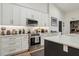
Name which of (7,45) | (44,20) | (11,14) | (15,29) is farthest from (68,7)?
(7,45)

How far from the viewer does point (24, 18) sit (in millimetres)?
4359

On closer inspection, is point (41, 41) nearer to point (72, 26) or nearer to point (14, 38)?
point (14, 38)

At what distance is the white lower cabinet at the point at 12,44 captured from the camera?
10.7 ft

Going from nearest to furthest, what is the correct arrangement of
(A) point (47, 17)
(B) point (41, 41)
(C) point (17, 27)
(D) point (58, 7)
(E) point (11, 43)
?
(E) point (11, 43) < (C) point (17, 27) < (B) point (41, 41) < (A) point (47, 17) < (D) point (58, 7)

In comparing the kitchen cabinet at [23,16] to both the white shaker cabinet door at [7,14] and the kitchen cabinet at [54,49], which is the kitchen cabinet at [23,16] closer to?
the white shaker cabinet door at [7,14]

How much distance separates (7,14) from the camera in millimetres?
3645

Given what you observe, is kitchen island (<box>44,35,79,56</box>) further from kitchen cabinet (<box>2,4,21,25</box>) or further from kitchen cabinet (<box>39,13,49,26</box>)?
kitchen cabinet (<box>39,13,49,26</box>)

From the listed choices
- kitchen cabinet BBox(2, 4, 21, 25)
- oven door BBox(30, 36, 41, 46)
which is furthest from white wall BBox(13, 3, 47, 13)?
oven door BBox(30, 36, 41, 46)

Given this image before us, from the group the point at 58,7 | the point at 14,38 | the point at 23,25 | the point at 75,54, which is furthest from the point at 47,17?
the point at 75,54

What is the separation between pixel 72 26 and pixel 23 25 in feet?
11.3

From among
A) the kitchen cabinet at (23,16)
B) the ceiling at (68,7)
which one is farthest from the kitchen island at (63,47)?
the ceiling at (68,7)

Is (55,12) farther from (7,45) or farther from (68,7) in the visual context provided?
(7,45)

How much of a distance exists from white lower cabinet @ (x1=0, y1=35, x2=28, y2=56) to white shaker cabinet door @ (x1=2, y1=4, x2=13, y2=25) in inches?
24.9

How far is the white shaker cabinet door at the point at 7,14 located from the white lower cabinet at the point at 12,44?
0.63 metres
